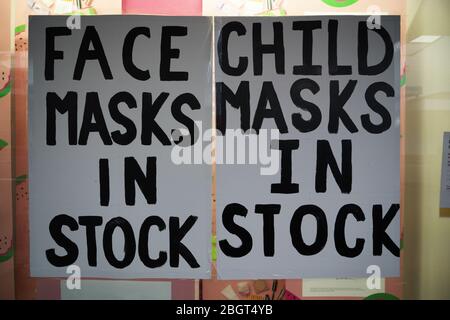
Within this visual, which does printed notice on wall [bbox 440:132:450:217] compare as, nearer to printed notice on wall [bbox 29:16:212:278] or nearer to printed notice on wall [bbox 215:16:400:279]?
printed notice on wall [bbox 215:16:400:279]

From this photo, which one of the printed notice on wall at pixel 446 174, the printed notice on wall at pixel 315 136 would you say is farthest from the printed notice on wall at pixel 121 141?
the printed notice on wall at pixel 446 174

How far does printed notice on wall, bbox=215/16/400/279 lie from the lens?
5.06 feet

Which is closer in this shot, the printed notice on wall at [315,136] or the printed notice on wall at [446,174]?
the printed notice on wall at [315,136]

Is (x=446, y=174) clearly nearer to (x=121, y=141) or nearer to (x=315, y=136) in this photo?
(x=315, y=136)

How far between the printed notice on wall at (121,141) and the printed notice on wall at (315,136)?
0.12 meters

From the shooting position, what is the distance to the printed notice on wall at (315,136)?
154cm

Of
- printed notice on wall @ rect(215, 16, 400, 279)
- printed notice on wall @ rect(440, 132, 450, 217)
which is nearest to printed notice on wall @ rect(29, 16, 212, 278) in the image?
printed notice on wall @ rect(215, 16, 400, 279)

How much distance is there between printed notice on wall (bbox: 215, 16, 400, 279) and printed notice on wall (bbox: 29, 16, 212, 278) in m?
0.12

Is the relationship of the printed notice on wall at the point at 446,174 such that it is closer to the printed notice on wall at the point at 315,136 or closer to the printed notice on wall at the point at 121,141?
the printed notice on wall at the point at 315,136

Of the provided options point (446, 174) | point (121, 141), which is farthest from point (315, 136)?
point (121, 141)

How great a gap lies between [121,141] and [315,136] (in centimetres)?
76

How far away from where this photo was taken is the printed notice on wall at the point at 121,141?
154 cm

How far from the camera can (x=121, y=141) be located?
Result: 155 centimetres
